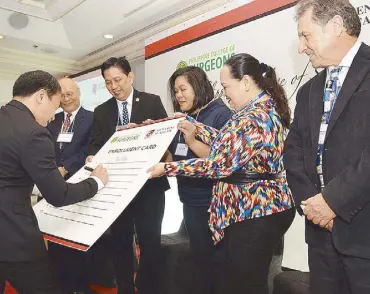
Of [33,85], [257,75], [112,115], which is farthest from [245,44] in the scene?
[33,85]

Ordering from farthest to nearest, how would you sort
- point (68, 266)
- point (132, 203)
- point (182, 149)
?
point (68, 266)
point (132, 203)
point (182, 149)

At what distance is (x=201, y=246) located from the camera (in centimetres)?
198

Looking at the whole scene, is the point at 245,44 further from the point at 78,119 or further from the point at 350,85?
the point at 350,85

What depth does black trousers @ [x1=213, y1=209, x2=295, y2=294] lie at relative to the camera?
158 centimetres

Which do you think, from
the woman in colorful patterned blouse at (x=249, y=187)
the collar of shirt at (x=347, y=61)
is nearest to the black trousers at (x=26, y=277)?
the woman in colorful patterned blouse at (x=249, y=187)

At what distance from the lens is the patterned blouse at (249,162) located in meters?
1.58

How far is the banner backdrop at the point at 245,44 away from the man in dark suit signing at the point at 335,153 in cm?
145

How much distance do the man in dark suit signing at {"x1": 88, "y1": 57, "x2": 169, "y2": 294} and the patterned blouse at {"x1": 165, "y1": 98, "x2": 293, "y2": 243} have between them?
671mm

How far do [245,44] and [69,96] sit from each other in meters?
1.63

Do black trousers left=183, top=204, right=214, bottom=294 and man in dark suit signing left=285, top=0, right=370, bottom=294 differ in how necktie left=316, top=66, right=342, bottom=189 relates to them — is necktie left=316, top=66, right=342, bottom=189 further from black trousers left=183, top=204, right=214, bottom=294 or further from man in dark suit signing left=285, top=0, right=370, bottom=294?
black trousers left=183, top=204, right=214, bottom=294

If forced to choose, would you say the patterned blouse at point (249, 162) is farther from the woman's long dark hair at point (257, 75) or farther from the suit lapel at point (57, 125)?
the suit lapel at point (57, 125)

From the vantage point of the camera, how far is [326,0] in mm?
1386

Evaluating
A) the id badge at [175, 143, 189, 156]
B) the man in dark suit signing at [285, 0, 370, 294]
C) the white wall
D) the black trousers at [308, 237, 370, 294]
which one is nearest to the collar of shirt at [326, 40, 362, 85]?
the man in dark suit signing at [285, 0, 370, 294]

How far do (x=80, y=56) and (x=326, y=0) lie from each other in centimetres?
634
